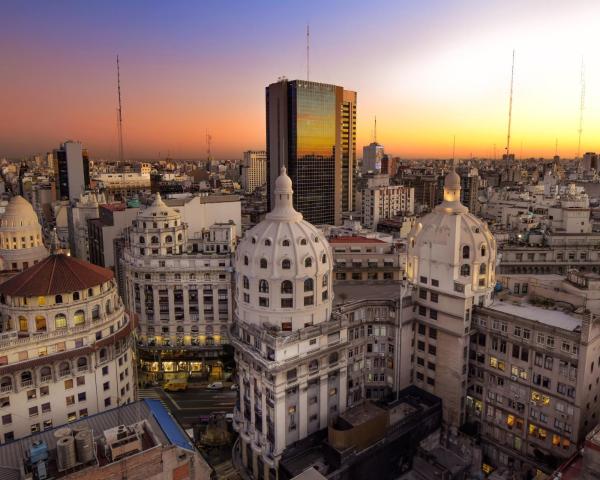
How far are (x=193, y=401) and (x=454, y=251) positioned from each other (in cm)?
5868

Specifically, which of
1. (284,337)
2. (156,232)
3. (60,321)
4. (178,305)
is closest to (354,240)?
(178,305)

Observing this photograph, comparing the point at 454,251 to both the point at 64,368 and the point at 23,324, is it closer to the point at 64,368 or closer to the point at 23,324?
the point at 64,368

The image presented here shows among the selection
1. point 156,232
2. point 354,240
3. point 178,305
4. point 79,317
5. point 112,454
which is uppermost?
point 156,232

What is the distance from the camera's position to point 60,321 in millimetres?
76562

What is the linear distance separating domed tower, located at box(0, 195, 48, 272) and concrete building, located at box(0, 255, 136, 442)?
5302 cm

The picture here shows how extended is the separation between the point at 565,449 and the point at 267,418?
41.9m

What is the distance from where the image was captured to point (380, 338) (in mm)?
83312

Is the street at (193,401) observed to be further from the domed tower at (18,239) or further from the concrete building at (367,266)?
the domed tower at (18,239)

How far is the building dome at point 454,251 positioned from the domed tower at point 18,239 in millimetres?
100314

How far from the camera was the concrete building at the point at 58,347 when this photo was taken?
2781 inches

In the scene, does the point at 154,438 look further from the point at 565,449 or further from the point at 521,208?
the point at 521,208

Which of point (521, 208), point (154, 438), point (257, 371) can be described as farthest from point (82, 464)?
point (521, 208)

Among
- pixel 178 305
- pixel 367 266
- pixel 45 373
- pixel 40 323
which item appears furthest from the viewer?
pixel 367 266

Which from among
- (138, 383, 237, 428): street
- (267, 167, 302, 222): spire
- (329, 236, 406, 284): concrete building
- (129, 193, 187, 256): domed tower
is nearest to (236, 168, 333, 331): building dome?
(267, 167, 302, 222): spire
